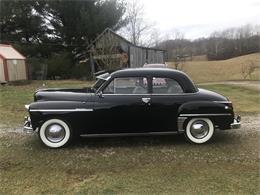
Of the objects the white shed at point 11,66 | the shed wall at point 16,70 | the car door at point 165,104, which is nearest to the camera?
the car door at point 165,104

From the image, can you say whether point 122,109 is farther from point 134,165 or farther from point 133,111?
point 134,165

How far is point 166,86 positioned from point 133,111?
83cm

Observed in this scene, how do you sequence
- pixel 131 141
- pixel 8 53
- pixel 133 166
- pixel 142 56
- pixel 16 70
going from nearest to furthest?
pixel 133 166, pixel 131 141, pixel 8 53, pixel 16 70, pixel 142 56

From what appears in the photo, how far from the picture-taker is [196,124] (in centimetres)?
709

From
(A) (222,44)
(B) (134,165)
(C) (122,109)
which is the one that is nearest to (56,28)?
(C) (122,109)

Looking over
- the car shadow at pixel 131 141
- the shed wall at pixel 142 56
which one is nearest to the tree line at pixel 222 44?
the shed wall at pixel 142 56

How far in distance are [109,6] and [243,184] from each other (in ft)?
102

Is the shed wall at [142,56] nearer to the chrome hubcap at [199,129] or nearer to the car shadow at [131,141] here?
the car shadow at [131,141]

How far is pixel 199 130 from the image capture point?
709cm

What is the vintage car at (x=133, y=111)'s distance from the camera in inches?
272

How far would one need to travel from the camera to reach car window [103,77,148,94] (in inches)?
278

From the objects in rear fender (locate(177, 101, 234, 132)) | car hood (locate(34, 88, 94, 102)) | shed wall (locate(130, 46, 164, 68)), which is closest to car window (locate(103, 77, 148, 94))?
car hood (locate(34, 88, 94, 102))

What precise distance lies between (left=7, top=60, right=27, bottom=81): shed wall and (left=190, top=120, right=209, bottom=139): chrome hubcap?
20.6 metres

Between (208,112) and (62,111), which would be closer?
(62,111)
